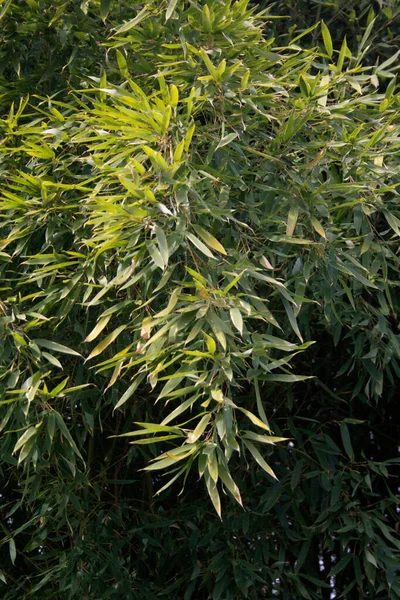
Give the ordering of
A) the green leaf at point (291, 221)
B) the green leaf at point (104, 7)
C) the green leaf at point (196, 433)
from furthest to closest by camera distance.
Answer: the green leaf at point (104, 7) < the green leaf at point (291, 221) < the green leaf at point (196, 433)

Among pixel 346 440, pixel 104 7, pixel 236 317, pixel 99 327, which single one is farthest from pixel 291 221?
pixel 346 440

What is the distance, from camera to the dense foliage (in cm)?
184

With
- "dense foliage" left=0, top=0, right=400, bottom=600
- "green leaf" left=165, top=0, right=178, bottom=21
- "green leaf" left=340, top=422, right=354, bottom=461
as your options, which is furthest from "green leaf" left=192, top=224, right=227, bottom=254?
"green leaf" left=340, top=422, right=354, bottom=461

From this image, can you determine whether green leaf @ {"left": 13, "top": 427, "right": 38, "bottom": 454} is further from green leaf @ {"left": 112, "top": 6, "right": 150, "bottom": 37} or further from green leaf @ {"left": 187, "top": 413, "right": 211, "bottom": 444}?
green leaf @ {"left": 112, "top": 6, "right": 150, "bottom": 37}

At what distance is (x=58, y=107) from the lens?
2428mm

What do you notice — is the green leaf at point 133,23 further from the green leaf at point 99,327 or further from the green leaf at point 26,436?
the green leaf at point 26,436

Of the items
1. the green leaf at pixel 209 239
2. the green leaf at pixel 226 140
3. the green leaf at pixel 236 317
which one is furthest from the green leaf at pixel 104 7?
the green leaf at pixel 236 317

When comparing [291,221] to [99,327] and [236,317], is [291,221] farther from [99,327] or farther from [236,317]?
[99,327]

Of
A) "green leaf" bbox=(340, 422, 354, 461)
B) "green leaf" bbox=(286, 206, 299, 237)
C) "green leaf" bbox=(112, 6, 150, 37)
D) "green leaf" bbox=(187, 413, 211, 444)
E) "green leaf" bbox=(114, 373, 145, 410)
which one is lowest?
"green leaf" bbox=(340, 422, 354, 461)

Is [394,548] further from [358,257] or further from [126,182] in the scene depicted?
[126,182]

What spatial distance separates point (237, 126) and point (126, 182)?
19.5 inches

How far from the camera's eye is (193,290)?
197 cm

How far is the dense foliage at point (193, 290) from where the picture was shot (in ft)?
6.04

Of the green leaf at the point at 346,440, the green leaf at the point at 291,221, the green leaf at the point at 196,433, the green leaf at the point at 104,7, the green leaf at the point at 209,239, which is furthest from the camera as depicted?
the green leaf at the point at 346,440
